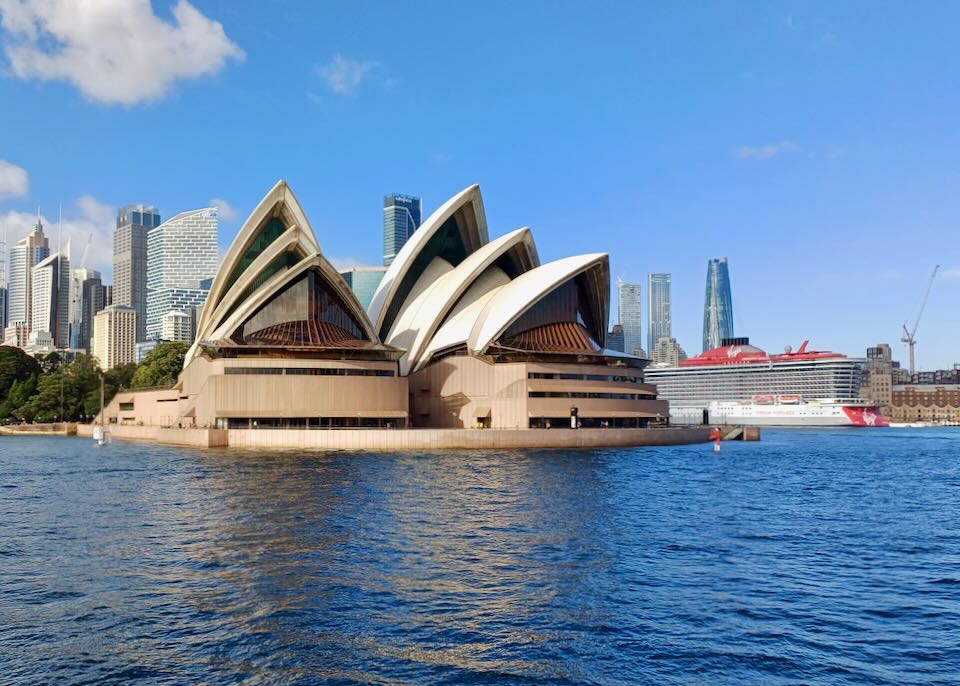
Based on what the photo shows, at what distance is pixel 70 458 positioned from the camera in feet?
198

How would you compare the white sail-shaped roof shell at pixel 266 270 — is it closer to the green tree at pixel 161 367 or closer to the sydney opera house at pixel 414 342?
the sydney opera house at pixel 414 342

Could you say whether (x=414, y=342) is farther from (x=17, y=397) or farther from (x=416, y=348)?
(x=17, y=397)

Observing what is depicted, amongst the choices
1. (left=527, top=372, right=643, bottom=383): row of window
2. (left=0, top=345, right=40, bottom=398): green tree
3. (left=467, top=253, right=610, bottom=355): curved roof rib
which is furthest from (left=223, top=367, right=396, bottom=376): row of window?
(left=0, top=345, right=40, bottom=398): green tree

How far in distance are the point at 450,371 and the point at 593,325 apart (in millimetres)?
20331

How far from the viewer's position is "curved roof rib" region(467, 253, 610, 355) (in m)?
76.5

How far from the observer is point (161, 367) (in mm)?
114875

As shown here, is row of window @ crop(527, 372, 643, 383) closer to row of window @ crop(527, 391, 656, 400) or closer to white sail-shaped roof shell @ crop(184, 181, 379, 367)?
row of window @ crop(527, 391, 656, 400)

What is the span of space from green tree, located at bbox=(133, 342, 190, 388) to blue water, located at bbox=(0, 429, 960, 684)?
247 feet

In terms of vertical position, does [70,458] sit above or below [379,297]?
below

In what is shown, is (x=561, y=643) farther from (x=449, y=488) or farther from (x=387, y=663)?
(x=449, y=488)

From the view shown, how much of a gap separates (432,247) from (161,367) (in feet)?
153

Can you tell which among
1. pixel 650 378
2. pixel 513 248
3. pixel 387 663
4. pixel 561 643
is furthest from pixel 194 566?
pixel 650 378

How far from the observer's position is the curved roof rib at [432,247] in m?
86.2

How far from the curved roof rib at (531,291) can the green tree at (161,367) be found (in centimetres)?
5276
